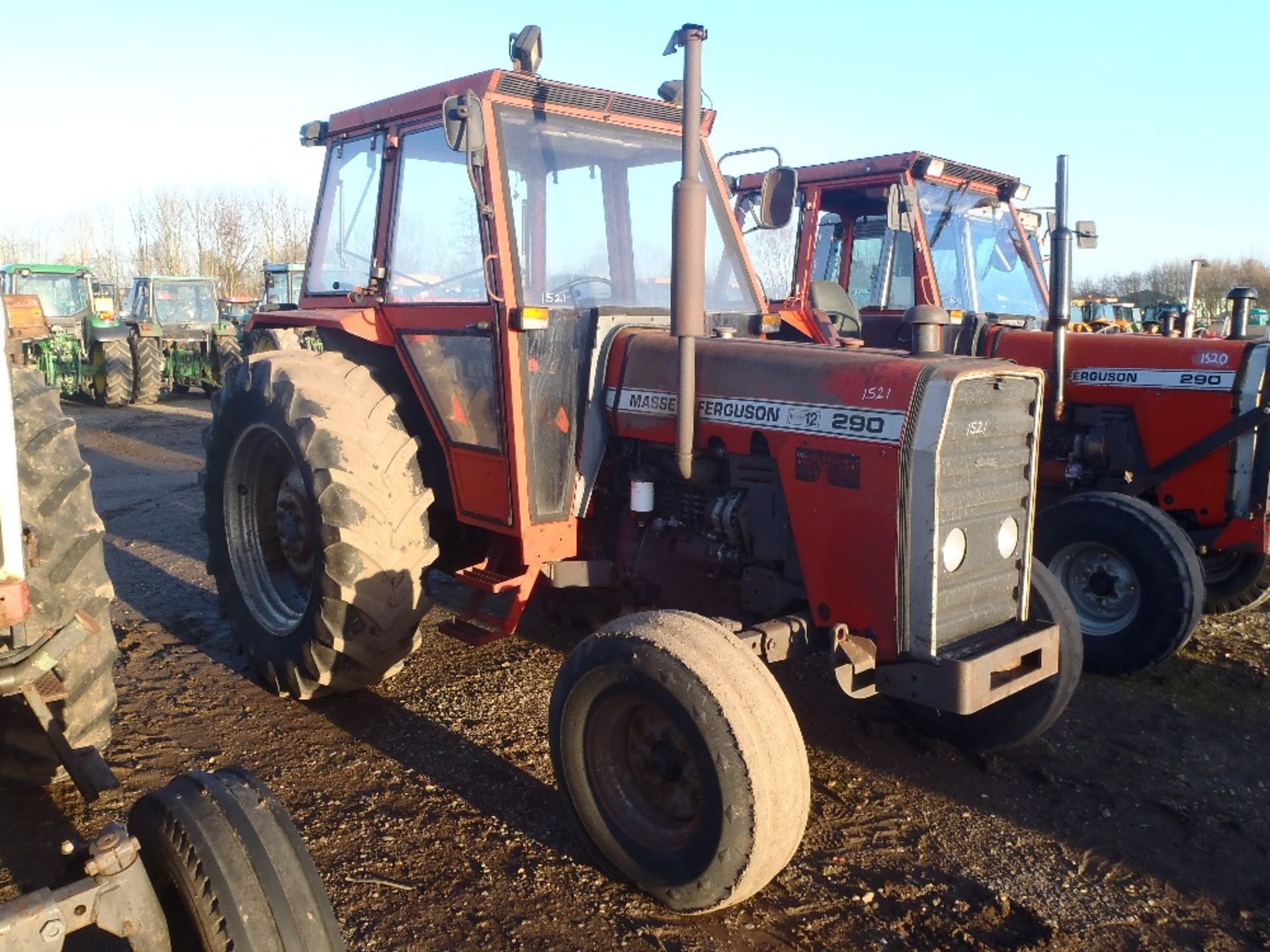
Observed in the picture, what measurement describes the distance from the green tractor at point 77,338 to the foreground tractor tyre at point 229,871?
48.8 ft

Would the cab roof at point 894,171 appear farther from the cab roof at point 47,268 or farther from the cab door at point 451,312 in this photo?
the cab roof at point 47,268

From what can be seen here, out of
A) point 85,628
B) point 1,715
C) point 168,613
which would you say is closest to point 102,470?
point 168,613

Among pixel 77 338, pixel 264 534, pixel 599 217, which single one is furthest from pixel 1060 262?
pixel 77 338

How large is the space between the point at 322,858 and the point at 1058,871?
2.21 metres

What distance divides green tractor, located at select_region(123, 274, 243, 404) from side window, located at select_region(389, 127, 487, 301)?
535 inches

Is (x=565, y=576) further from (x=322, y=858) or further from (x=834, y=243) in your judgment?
(x=834, y=243)

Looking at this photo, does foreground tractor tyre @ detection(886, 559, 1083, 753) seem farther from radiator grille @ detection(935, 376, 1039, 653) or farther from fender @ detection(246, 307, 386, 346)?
fender @ detection(246, 307, 386, 346)

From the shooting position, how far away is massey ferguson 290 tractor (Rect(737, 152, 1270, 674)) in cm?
488

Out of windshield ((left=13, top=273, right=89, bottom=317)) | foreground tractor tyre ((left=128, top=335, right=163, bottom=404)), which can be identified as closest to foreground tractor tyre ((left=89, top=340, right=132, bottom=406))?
foreground tractor tyre ((left=128, top=335, right=163, bottom=404))

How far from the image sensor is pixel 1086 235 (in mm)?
7316

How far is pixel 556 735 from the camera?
10.0ft

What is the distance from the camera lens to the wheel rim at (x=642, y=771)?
2.87m

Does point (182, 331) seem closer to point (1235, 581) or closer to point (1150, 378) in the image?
point (1150, 378)

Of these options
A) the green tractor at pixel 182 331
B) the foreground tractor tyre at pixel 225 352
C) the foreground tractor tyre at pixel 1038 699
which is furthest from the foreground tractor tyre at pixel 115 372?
the foreground tractor tyre at pixel 1038 699
